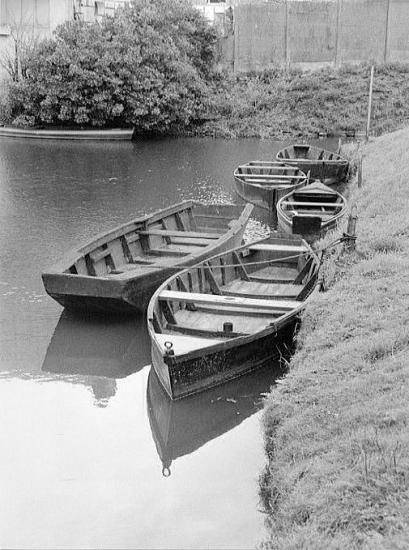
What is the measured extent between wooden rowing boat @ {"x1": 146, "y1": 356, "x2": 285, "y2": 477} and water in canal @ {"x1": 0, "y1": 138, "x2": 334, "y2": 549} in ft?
0.05

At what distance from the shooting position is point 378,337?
8195mm

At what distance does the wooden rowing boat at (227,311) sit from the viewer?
354 inches

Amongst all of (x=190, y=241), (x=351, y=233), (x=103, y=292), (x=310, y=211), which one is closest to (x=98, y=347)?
(x=103, y=292)

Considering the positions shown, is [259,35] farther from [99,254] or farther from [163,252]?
[99,254]

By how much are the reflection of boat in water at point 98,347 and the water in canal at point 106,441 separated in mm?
26

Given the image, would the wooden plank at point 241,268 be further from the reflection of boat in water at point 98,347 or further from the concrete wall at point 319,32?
the concrete wall at point 319,32

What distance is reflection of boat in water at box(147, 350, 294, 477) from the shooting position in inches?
339

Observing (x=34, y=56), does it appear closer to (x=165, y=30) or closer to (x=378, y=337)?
(x=165, y=30)

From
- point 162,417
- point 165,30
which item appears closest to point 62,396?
point 162,417

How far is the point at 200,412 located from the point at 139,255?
18.3 feet

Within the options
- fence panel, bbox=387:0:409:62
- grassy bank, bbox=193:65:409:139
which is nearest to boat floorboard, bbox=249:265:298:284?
grassy bank, bbox=193:65:409:139

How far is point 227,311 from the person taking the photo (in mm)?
10867

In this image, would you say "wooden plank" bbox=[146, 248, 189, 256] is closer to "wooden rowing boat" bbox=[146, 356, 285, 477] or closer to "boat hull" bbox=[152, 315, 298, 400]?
"boat hull" bbox=[152, 315, 298, 400]

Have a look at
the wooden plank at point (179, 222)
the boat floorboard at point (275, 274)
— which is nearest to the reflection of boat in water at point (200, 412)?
the boat floorboard at point (275, 274)
